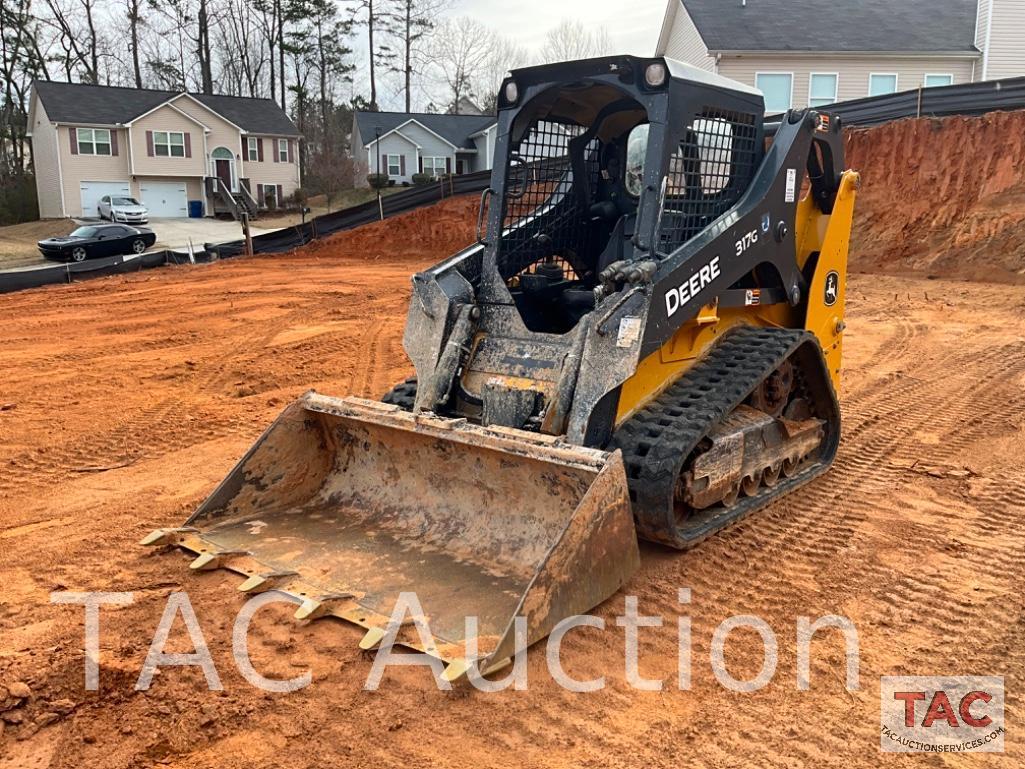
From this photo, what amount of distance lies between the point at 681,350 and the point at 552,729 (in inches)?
89.8

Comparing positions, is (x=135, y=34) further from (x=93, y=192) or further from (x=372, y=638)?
(x=372, y=638)

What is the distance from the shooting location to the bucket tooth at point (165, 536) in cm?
430

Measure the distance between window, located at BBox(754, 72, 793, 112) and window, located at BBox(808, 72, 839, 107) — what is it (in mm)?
610

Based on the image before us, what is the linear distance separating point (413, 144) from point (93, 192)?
16.1m

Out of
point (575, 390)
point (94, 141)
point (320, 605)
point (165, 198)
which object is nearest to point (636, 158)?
point (575, 390)

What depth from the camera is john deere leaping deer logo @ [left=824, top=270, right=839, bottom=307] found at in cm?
575

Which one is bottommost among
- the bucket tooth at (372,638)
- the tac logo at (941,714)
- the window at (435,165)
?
the tac logo at (941,714)

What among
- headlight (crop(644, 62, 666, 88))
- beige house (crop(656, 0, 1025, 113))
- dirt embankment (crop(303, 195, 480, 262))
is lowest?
dirt embankment (crop(303, 195, 480, 262))

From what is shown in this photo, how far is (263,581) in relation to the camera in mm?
3850

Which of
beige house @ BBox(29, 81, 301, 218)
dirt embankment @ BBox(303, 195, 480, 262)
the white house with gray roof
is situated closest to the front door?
beige house @ BBox(29, 81, 301, 218)

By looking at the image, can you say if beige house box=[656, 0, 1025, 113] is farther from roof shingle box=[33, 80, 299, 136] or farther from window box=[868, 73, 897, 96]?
roof shingle box=[33, 80, 299, 136]

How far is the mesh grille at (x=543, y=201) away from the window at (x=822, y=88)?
21.8 m

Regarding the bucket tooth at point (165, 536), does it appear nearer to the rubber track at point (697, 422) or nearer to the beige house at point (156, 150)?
the rubber track at point (697, 422)

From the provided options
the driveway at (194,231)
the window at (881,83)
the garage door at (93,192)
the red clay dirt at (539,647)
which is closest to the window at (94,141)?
the garage door at (93,192)
